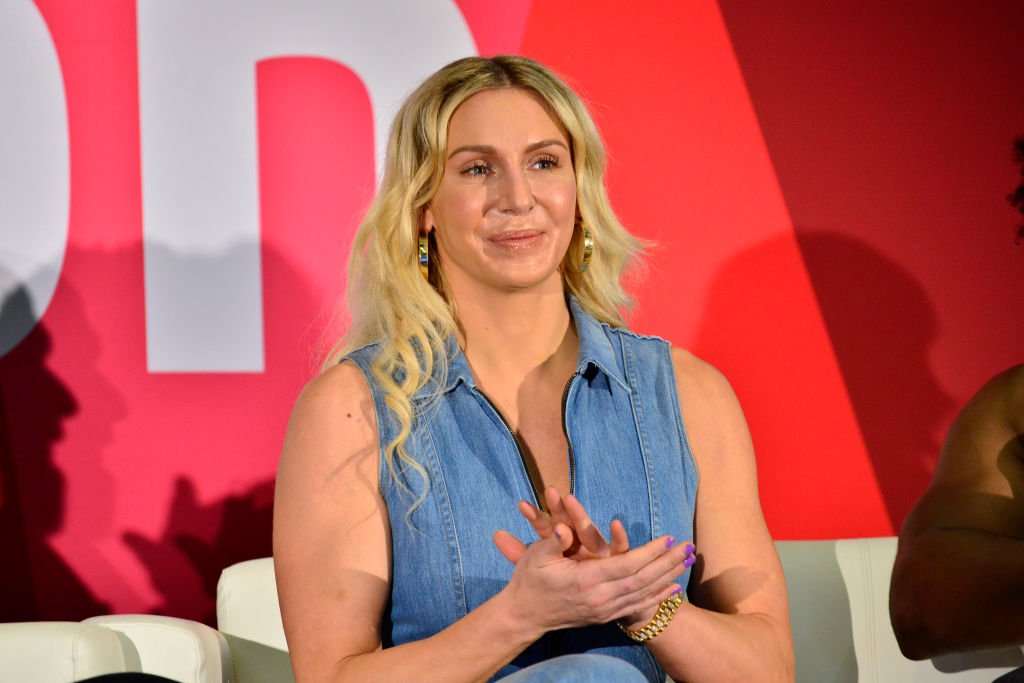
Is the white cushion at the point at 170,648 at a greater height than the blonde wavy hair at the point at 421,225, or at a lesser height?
lesser

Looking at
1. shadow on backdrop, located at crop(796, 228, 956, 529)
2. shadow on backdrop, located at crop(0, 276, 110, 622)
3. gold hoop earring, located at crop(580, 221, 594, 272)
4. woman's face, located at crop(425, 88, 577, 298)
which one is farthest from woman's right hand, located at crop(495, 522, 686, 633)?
shadow on backdrop, located at crop(0, 276, 110, 622)

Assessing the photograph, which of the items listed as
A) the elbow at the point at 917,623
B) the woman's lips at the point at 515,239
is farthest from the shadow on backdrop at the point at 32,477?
the elbow at the point at 917,623

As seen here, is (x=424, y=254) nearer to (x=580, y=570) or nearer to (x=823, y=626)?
(x=580, y=570)

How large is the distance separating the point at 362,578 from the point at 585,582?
0.42 metres

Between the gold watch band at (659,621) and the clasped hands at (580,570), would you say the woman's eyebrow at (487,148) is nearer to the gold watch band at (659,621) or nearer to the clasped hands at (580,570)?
the clasped hands at (580,570)

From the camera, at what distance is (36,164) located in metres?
2.93

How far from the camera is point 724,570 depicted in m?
1.94

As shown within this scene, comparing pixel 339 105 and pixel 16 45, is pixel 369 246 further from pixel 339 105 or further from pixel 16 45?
pixel 16 45

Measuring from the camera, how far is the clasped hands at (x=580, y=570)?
156 cm

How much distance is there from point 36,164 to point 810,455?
2109 millimetres

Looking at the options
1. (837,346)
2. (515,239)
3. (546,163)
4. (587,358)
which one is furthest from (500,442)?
(837,346)

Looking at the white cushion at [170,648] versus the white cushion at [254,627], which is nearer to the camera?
the white cushion at [170,648]

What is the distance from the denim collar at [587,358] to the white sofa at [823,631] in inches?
30.1

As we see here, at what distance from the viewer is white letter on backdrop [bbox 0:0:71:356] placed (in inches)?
115
